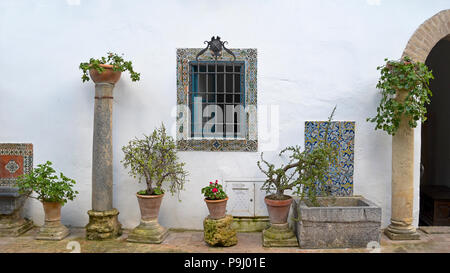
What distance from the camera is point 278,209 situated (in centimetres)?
461

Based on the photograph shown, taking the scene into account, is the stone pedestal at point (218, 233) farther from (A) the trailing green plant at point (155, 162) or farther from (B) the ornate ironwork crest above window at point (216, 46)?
(B) the ornate ironwork crest above window at point (216, 46)

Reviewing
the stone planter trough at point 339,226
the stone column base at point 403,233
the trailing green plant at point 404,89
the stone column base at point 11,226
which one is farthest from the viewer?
the stone column base at point 11,226

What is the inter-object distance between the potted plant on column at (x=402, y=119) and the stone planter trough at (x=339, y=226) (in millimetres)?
633

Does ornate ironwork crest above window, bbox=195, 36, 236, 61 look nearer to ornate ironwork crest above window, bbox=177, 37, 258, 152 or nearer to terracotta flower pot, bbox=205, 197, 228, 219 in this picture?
ornate ironwork crest above window, bbox=177, 37, 258, 152

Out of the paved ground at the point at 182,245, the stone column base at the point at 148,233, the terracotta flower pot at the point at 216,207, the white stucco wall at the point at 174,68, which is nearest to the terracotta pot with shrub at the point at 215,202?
the terracotta flower pot at the point at 216,207

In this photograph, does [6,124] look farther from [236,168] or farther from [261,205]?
[261,205]

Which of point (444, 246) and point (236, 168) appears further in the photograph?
point (236, 168)

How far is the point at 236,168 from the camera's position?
5.17m

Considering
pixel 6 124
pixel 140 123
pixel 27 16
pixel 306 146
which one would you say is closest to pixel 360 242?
pixel 306 146

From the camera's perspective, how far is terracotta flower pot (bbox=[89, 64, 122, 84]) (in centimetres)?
479

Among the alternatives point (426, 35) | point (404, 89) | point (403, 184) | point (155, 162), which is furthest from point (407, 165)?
point (155, 162)

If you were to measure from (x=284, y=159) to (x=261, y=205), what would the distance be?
0.75 metres

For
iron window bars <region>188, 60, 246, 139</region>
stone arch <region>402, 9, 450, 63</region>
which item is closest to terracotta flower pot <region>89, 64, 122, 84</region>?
iron window bars <region>188, 60, 246, 139</region>

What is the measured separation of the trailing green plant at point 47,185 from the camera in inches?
188
